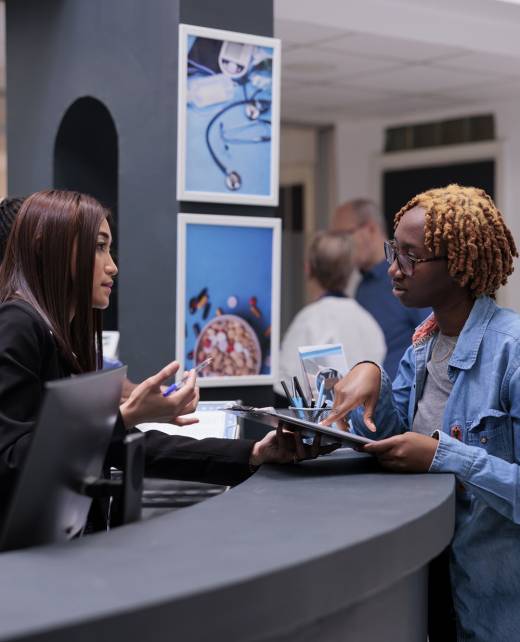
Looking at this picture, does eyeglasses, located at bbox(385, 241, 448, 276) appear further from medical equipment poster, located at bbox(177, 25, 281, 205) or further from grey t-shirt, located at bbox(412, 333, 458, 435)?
medical equipment poster, located at bbox(177, 25, 281, 205)

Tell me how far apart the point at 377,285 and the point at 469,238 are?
3436mm

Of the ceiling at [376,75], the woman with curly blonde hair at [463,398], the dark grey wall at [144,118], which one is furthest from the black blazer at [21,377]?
the ceiling at [376,75]

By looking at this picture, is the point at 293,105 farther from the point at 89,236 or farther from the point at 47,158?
the point at 89,236

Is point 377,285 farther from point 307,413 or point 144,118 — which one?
point 307,413

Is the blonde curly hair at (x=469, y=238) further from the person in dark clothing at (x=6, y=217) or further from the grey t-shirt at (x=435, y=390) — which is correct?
the person in dark clothing at (x=6, y=217)

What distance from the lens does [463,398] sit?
1.98m

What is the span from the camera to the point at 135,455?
60.9 inches

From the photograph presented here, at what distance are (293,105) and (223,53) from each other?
5542 mm

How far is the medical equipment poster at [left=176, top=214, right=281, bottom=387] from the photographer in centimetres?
389

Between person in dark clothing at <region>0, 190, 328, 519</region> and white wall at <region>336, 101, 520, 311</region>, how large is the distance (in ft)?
23.0

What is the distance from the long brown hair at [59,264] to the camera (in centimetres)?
189

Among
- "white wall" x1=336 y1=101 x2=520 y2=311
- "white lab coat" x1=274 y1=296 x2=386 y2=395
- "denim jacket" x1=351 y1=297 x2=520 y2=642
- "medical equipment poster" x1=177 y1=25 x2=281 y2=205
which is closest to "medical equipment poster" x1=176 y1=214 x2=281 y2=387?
"medical equipment poster" x1=177 y1=25 x2=281 y2=205

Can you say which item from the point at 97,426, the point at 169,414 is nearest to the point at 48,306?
the point at 169,414

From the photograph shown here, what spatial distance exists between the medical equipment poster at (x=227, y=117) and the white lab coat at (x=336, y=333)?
3.48 feet
